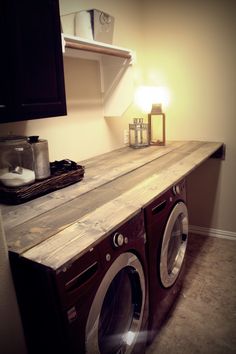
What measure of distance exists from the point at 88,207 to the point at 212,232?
6.52 feet

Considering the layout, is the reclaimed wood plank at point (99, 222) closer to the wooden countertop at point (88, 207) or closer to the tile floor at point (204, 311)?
the wooden countertop at point (88, 207)

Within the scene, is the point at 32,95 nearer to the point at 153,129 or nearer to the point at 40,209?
the point at 40,209

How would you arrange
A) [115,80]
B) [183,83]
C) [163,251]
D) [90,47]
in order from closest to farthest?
1. [163,251]
2. [90,47]
3. [115,80]
4. [183,83]

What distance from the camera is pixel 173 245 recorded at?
1756 millimetres

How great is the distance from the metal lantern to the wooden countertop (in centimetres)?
45

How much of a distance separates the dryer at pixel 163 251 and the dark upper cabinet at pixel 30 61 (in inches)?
27.4

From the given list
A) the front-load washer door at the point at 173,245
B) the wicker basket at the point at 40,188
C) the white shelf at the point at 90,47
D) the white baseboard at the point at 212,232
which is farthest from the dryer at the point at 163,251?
the white baseboard at the point at 212,232

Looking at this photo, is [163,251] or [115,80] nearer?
[163,251]

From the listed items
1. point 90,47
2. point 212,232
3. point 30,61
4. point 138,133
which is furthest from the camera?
point 212,232

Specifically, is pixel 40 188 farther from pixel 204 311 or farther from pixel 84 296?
pixel 204 311

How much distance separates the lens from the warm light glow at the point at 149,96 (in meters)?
2.42

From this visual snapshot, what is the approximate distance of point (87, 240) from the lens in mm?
862

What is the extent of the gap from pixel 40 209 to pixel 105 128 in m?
1.23

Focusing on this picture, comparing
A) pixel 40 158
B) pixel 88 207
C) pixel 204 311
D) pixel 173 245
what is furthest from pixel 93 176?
pixel 204 311
